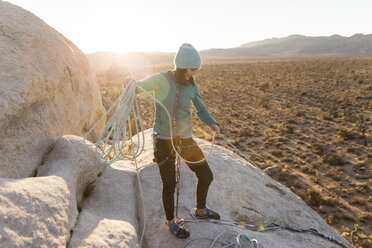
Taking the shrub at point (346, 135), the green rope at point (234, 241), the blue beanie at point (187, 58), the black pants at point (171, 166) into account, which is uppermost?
the blue beanie at point (187, 58)

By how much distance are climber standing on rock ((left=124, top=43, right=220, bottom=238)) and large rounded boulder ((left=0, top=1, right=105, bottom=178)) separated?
61.4 inches

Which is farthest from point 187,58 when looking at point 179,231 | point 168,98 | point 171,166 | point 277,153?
point 277,153

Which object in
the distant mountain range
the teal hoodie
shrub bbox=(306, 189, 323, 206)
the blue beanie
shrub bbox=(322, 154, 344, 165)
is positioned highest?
the distant mountain range

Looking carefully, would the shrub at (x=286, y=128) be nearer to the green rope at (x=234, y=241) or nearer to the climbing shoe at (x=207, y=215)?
the climbing shoe at (x=207, y=215)

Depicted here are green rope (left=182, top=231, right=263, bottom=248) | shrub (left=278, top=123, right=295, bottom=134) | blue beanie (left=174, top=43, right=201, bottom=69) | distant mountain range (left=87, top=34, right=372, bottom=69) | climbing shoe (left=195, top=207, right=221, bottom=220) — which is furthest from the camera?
distant mountain range (left=87, top=34, right=372, bottom=69)

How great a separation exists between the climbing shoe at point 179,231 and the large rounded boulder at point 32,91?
6.10 ft

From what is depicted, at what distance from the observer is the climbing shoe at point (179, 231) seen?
2850mm

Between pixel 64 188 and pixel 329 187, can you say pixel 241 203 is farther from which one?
pixel 329 187

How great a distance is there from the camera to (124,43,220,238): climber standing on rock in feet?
8.21

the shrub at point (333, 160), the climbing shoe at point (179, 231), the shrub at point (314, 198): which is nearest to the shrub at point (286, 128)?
the shrub at point (333, 160)

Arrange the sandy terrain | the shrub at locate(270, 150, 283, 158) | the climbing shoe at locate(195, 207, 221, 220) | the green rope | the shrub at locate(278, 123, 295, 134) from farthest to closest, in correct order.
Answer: the shrub at locate(278, 123, 295, 134), the shrub at locate(270, 150, 283, 158), the sandy terrain, the climbing shoe at locate(195, 207, 221, 220), the green rope

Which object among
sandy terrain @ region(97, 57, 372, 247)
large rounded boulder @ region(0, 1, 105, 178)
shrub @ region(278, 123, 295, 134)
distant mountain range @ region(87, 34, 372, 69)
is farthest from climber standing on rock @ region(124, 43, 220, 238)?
distant mountain range @ region(87, 34, 372, 69)

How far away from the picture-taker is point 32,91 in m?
3.17

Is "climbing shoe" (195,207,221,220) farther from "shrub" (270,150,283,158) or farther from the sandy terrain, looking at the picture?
"shrub" (270,150,283,158)
